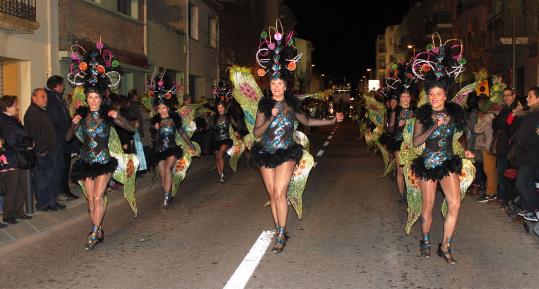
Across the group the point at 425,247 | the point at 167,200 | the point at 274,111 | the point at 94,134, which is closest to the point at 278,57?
the point at 274,111

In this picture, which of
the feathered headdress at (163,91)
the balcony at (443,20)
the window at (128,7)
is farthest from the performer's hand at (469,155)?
the balcony at (443,20)

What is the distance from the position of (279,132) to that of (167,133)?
3377 millimetres

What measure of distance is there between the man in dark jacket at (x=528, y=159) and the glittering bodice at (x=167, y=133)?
16.8ft

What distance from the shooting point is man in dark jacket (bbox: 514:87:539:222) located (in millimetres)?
8102

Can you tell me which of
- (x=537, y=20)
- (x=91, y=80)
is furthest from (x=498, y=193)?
(x=537, y=20)

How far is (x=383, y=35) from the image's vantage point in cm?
13462

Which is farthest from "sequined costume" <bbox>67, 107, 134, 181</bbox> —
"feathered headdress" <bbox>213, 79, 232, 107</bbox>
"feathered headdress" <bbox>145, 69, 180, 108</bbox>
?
"feathered headdress" <bbox>213, 79, 232, 107</bbox>

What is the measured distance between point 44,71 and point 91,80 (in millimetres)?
7694

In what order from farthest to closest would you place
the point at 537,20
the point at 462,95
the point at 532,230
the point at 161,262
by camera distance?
the point at 537,20 → the point at 532,230 → the point at 462,95 → the point at 161,262

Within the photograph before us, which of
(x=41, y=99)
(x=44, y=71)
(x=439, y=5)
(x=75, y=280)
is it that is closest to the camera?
(x=75, y=280)

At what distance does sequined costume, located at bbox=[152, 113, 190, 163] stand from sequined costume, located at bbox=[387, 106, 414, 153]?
3378mm

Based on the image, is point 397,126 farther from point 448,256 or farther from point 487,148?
point 448,256

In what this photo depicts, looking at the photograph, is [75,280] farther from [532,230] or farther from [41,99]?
[532,230]

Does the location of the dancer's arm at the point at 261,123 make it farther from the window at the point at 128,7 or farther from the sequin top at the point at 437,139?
the window at the point at 128,7
